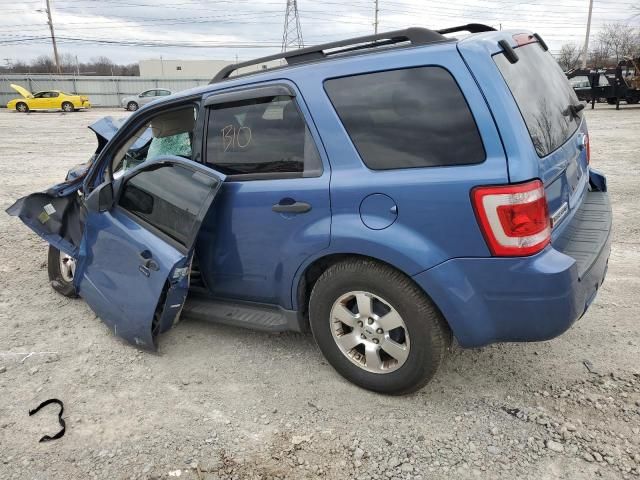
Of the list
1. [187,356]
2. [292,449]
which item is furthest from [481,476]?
[187,356]

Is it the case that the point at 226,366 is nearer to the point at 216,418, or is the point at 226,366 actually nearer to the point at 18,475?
the point at 216,418

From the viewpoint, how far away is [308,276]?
3.02m

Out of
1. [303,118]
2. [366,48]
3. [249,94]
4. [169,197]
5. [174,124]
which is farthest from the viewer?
[174,124]

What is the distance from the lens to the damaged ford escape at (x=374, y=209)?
2.35 meters

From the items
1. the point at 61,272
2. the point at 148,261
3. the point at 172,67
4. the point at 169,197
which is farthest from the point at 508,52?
the point at 172,67

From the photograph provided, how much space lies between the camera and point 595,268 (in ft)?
8.75

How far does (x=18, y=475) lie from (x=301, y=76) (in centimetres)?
250

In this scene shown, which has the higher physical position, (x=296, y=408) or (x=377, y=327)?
(x=377, y=327)

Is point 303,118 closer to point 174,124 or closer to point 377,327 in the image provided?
point 377,327

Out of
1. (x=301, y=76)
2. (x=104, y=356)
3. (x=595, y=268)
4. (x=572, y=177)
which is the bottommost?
(x=104, y=356)

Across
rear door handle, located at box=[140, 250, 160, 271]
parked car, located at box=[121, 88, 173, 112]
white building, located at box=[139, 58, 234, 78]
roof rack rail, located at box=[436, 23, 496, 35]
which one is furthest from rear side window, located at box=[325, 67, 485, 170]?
white building, located at box=[139, 58, 234, 78]

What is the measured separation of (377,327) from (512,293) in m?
0.74

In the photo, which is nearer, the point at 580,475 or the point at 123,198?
the point at 580,475

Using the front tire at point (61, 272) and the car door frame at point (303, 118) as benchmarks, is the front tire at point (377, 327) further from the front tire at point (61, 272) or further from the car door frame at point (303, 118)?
the front tire at point (61, 272)
